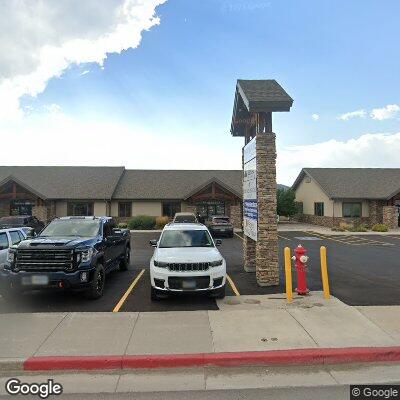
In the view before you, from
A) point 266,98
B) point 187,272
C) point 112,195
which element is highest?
point 266,98

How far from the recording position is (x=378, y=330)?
21.5 ft

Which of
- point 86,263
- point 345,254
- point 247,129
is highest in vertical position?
point 247,129

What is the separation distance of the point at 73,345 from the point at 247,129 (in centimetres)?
924

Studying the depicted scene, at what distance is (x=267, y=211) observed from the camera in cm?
1018

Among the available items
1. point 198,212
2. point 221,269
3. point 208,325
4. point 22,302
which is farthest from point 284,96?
point 198,212

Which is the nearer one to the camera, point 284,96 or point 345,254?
point 284,96

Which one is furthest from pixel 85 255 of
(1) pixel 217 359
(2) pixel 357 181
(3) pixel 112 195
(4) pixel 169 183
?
(2) pixel 357 181

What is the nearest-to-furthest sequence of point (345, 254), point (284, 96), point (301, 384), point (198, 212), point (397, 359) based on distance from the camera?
point (301, 384) < point (397, 359) < point (284, 96) < point (345, 254) < point (198, 212)

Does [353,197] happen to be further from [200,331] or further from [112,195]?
[200,331]

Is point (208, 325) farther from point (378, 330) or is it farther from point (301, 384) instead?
point (378, 330)

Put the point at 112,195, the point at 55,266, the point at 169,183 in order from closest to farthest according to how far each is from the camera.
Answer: the point at 55,266, the point at 112,195, the point at 169,183

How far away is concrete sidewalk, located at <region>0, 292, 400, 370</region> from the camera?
19.0 feet

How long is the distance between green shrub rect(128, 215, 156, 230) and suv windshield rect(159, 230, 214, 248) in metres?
23.3

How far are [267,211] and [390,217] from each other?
1117 inches
